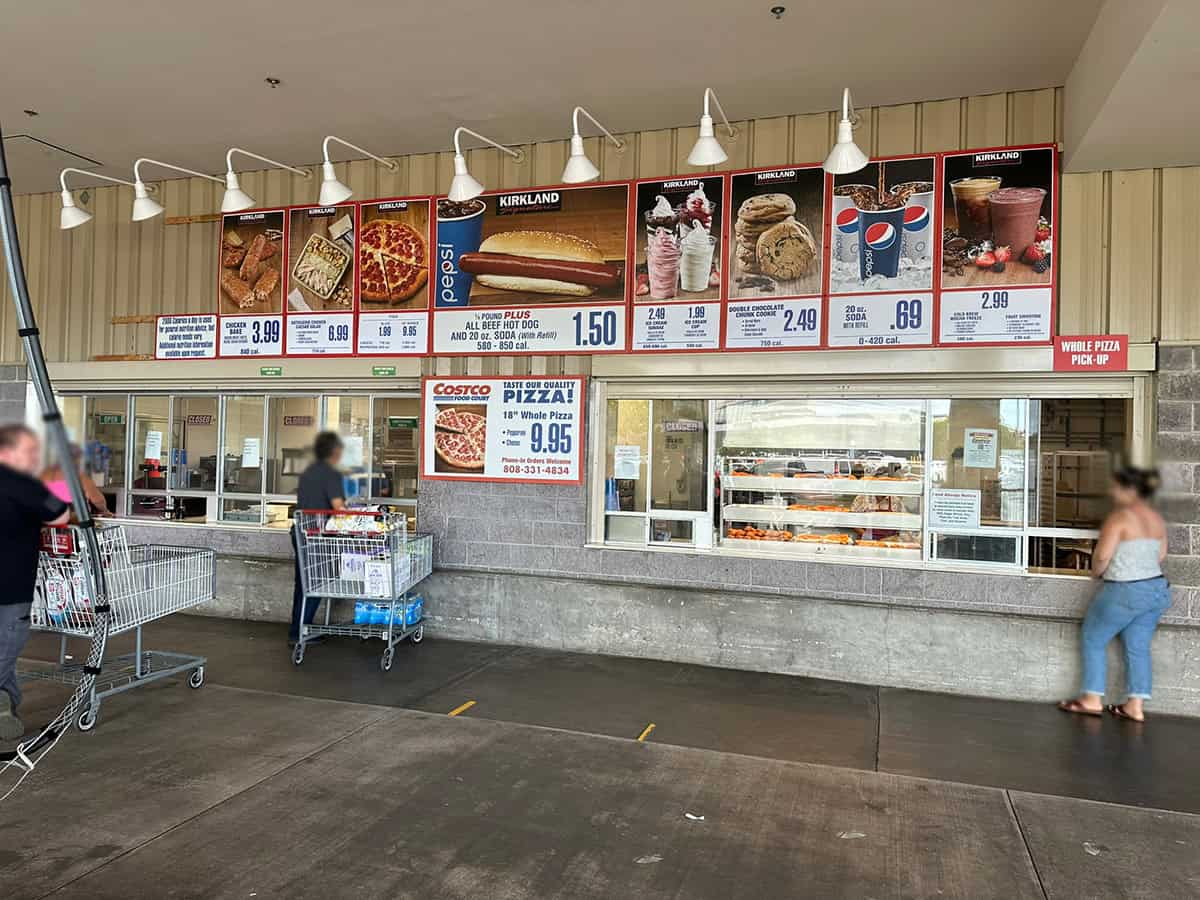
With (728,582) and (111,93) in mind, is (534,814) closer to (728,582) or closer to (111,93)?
(728,582)

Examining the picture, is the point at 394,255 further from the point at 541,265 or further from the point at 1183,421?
the point at 1183,421

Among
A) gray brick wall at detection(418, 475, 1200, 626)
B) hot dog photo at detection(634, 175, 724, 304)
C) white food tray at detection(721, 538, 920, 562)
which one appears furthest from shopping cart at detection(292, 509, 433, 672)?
hot dog photo at detection(634, 175, 724, 304)

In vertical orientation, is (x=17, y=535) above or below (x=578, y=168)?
below

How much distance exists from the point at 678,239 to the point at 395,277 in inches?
103

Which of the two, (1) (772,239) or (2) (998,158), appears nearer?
(2) (998,158)

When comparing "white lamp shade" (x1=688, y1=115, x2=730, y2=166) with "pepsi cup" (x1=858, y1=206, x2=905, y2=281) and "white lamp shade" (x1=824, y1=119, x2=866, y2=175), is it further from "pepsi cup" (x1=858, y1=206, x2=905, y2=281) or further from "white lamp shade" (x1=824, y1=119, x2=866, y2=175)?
"pepsi cup" (x1=858, y1=206, x2=905, y2=281)

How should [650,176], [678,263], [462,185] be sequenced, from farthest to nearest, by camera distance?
[650,176] → [678,263] → [462,185]

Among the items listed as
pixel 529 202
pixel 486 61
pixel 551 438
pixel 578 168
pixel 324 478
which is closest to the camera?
pixel 324 478

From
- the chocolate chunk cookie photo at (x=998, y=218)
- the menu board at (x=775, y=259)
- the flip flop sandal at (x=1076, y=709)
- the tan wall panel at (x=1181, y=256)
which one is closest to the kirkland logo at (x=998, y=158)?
the chocolate chunk cookie photo at (x=998, y=218)

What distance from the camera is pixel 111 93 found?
6.23 meters

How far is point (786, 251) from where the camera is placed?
6.23 metres

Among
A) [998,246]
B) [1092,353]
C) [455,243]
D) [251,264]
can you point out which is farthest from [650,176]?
[251,264]

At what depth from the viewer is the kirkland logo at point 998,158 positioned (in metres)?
5.71

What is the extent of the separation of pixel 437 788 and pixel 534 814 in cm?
Answer: 56
